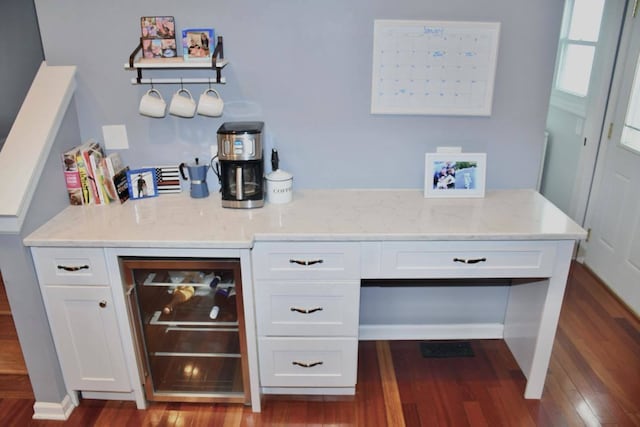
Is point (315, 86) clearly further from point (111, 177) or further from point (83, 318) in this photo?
point (83, 318)

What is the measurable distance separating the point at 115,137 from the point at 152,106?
0.36m

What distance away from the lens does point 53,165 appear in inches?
84.2

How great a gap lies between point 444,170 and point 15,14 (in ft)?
10.5

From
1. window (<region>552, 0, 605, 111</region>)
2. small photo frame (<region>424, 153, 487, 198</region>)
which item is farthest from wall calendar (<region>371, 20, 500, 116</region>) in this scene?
window (<region>552, 0, 605, 111</region>)

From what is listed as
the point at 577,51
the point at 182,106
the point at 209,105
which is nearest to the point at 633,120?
the point at 577,51

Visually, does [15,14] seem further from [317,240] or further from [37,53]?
[317,240]

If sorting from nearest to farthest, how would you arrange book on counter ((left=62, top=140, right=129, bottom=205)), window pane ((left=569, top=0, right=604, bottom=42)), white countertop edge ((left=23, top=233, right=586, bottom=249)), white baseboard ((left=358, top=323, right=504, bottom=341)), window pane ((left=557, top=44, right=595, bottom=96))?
white countertop edge ((left=23, top=233, right=586, bottom=249)), book on counter ((left=62, top=140, right=129, bottom=205)), white baseboard ((left=358, top=323, right=504, bottom=341)), window pane ((left=569, top=0, right=604, bottom=42)), window pane ((left=557, top=44, right=595, bottom=96))

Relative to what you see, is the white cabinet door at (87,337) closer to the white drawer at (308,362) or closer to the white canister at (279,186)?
the white drawer at (308,362)

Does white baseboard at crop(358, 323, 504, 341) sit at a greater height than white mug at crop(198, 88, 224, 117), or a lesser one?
lesser

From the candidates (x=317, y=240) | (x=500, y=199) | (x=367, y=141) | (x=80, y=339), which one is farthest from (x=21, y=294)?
(x=500, y=199)

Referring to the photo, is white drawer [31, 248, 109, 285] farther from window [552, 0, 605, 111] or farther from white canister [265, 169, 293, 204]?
window [552, 0, 605, 111]

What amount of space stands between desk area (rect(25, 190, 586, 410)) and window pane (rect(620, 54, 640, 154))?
1138 mm

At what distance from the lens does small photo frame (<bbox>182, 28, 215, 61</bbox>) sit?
2168mm

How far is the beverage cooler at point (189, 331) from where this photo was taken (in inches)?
83.5
